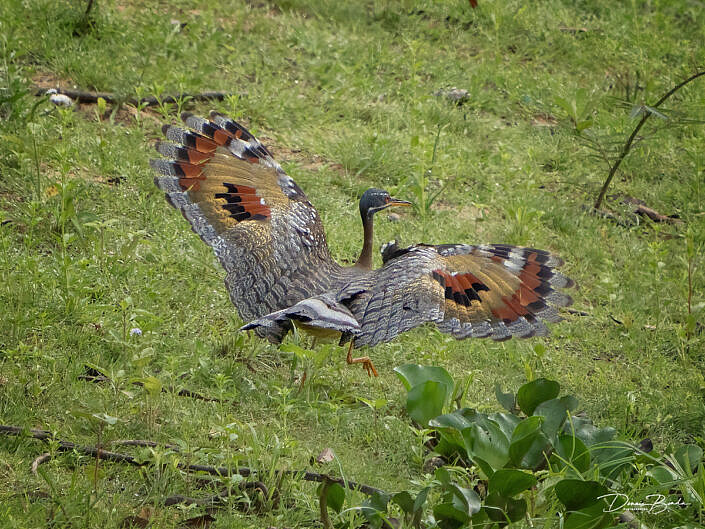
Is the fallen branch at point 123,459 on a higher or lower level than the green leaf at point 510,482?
lower

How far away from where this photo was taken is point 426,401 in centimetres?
378

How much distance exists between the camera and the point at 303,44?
8273 mm

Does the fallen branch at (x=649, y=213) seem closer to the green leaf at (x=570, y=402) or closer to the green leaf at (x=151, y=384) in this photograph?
the green leaf at (x=570, y=402)

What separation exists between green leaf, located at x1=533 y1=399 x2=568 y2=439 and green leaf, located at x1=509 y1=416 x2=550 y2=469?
0.29 ft

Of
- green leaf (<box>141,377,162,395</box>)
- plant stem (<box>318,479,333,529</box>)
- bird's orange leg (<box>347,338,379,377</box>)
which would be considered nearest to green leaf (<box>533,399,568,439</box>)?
plant stem (<box>318,479,333,529</box>)

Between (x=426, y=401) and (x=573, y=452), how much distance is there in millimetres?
649

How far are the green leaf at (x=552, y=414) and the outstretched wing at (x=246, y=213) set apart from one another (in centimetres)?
140

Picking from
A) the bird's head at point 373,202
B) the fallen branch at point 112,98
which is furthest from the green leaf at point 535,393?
the fallen branch at point 112,98

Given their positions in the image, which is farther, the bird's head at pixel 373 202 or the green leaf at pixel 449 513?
the bird's head at pixel 373 202

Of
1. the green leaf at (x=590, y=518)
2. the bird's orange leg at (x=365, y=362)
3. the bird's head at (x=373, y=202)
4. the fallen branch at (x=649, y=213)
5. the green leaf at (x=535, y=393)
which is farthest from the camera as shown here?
the fallen branch at (x=649, y=213)

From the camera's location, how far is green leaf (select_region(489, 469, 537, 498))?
3072mm

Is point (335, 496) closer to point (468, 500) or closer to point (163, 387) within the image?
point (468, 500)

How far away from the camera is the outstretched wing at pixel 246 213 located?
461 cm

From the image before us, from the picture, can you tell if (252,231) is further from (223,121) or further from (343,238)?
(343,238)
